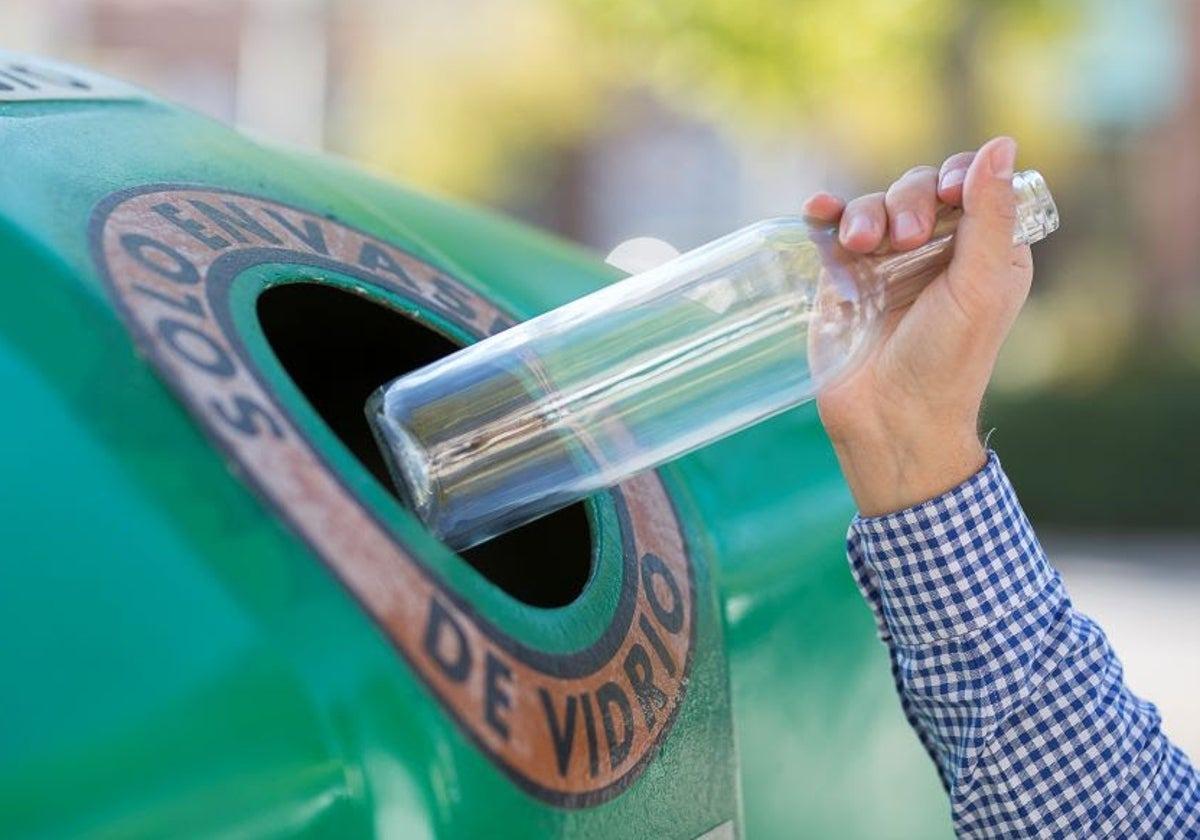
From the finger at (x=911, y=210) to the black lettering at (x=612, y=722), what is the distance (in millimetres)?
398

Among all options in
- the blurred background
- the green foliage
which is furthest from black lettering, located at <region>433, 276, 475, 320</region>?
the green foliage

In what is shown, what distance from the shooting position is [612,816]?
1.10 metres

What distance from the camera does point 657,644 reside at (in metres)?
1.22

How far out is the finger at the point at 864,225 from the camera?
1.30 meters

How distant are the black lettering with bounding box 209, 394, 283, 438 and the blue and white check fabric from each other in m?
0.53

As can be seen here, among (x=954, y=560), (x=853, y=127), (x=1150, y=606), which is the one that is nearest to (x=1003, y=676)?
(x=954, y=560)

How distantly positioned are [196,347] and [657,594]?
374mm

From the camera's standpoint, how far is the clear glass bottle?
122cm

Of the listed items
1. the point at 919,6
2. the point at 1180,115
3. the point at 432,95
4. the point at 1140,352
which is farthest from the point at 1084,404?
the point at 432,95

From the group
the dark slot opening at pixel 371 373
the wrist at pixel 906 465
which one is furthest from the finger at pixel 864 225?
the dark slot opening at pixel 371 373

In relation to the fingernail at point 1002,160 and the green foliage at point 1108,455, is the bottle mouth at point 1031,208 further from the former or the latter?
the green foliage at point 1108,455

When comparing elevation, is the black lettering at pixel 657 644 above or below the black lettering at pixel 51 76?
below

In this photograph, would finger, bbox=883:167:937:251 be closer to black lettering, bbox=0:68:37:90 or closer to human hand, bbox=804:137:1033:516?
human hand, bbox=804:137:1033:516

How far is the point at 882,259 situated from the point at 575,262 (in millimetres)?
525
